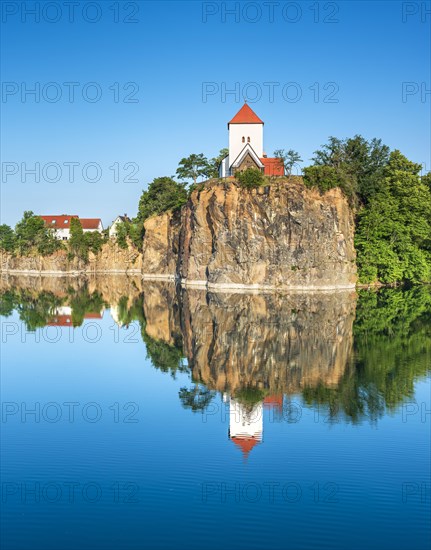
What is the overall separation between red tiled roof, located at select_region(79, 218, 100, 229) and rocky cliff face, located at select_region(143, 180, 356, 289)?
3588 inches

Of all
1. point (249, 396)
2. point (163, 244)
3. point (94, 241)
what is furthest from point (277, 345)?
point (94, 241)

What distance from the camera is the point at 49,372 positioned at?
84.9ft

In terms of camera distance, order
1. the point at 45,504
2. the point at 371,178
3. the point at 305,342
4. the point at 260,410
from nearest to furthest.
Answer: the point at 45,504 < the point at 260,410 < the point at 305,342 < the point at 371,178

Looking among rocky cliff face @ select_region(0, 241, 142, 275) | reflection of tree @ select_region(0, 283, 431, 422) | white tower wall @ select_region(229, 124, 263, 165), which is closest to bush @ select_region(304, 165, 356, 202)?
white tower wall @ select_region(229, 124, 263, 165)

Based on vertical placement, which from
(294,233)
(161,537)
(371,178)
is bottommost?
(161,537)

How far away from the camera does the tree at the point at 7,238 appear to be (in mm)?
139250

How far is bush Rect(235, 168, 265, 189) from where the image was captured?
6946cm

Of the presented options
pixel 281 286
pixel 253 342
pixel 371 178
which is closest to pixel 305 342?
pixel 253 342

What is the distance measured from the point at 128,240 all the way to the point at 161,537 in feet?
392

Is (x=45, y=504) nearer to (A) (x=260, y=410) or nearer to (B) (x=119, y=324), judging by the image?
(A) (x=260, y=410)

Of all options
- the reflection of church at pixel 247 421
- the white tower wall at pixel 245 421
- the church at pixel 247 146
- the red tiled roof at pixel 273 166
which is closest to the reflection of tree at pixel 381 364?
the reflection of church at pixel 247 421

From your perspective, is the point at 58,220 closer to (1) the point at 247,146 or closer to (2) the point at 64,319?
(1) the point at 247,146

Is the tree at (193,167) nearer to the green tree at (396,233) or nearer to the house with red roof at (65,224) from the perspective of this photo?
the green tree at (396,233)

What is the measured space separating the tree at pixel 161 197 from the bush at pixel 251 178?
29.9m
